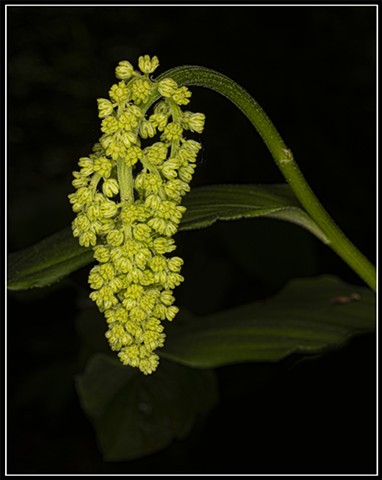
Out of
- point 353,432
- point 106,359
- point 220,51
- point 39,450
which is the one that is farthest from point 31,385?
point 220,51

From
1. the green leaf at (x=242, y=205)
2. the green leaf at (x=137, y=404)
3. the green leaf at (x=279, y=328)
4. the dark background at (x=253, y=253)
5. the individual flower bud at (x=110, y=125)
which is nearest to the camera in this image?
the individual flower bud at (x=110, y=125)

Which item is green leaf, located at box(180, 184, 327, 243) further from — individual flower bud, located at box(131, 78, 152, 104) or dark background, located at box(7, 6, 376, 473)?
dark background, located at box(7, 6, 376, 473)

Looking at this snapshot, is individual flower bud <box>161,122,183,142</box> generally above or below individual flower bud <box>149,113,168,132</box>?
below

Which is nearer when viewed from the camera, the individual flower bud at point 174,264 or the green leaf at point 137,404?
the individual flower bud at point 174,264

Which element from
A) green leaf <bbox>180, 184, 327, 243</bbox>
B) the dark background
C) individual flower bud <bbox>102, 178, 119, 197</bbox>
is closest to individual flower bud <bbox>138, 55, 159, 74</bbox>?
individual flower bud <bbox>102, 178, 119, 197</bbox>

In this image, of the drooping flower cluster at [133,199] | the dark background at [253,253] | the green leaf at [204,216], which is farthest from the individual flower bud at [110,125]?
the dark background at [253,253]

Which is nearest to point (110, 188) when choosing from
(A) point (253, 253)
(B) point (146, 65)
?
(B) point (146, 65)

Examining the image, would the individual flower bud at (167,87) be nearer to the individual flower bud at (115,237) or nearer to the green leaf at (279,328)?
the individual flower bud at (115,237)
